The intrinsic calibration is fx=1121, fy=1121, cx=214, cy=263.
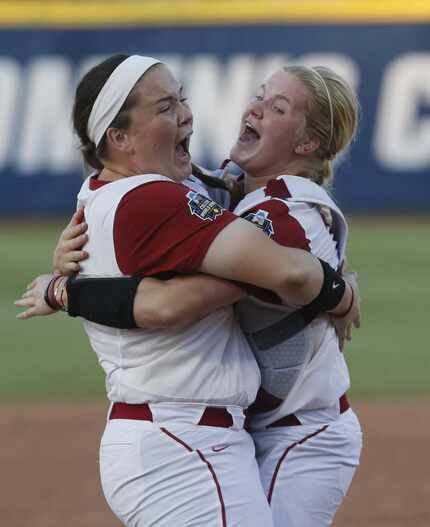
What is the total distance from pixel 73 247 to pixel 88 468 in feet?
11.4

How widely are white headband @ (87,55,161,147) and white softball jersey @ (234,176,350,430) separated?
0.46 meters

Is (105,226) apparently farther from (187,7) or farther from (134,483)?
(187,7)

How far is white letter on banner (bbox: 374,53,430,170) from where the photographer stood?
18109 millimetres

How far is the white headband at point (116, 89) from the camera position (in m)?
3.03

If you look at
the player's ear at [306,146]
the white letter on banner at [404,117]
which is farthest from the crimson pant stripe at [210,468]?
the white letter on banner at [404,117]

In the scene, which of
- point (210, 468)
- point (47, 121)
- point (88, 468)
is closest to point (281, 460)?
point (210, 468)

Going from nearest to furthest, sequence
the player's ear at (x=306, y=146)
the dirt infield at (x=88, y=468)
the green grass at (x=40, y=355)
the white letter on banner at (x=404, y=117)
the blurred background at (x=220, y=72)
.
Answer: the player's ear at (x=306, y=146) < the dirt infield at (x=88, y=468) < the green grass at (x=40, y=355) < the blurred background at (x=220, y=72) < the white letter on banner at (x=404, y=117)

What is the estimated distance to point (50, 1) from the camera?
1794cm

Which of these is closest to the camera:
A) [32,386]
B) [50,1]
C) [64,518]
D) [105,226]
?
[105,226]

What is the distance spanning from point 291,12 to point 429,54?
2.34 m

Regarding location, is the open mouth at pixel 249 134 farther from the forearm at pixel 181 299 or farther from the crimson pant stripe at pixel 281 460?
the crimson pant stripe at pixel 281 460

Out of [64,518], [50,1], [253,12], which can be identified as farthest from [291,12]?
[64,518]

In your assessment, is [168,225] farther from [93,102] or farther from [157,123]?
[93,102]

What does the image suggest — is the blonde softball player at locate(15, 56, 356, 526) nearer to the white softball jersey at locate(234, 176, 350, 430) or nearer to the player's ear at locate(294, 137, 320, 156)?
the white softball jersey at locate(234, 176, 350, 430)
